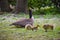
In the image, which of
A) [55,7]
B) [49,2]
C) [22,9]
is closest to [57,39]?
[22,9]

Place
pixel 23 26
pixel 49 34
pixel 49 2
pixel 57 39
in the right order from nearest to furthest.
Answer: pixel 57 39
pixel 49 34
pixel 23 26
pixel 49 2

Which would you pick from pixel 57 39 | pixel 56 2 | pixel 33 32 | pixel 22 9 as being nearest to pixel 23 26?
pixel 33 32

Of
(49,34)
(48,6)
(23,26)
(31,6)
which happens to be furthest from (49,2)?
(49,34)

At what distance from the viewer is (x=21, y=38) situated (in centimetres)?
394

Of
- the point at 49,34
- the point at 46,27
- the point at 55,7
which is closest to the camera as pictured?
the point at 49,34

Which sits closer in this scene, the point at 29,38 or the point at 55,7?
the point at 29,38

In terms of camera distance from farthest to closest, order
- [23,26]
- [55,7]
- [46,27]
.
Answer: [55,7] < [23,26] < [46,27]

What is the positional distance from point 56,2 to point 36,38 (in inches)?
227

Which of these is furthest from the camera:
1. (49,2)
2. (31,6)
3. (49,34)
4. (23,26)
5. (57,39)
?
(31,6)

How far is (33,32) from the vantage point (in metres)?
4.52

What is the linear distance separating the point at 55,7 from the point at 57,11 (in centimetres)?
55

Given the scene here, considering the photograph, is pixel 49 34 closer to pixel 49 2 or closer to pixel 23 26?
pixel 23 26

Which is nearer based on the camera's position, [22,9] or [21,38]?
[21,38]

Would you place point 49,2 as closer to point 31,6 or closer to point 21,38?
point 31,6
